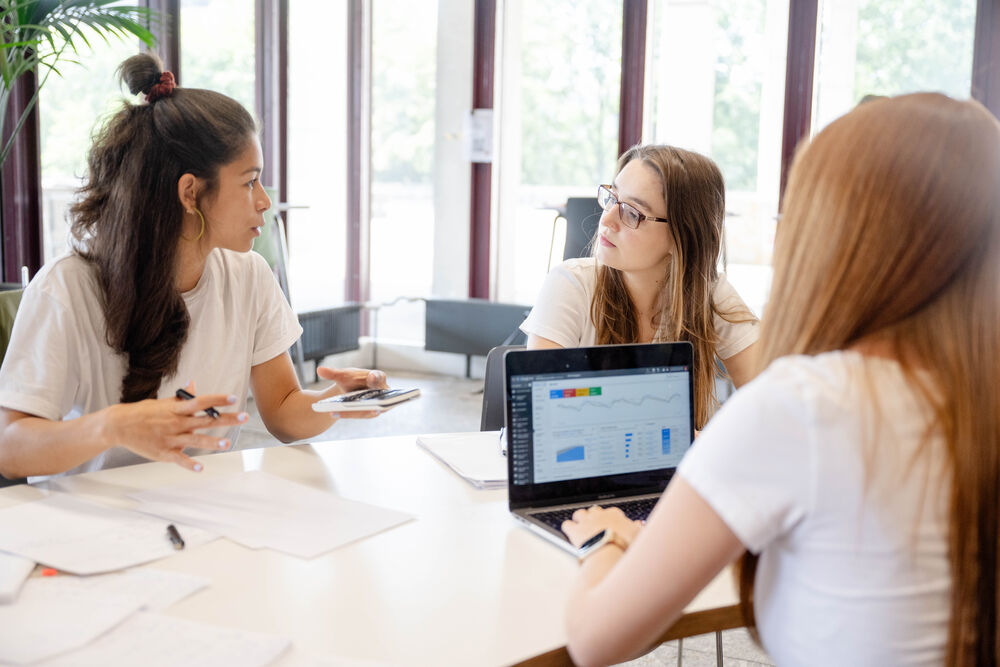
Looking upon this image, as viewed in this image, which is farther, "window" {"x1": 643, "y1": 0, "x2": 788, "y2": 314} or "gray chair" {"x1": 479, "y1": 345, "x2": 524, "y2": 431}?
"window" {"x1": 643, "y1": 0, "x2": 788, "y2": 314}

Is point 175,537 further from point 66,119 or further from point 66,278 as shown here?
point 66,119

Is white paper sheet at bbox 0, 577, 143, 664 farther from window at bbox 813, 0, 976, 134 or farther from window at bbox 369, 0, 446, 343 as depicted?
window at bbox 369, 0, 446, 343

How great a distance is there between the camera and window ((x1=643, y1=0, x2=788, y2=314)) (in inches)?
202

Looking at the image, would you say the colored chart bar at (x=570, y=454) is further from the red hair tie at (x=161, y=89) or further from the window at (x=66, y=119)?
the window at (x=66, y=119)

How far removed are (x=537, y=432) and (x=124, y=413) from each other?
606mm

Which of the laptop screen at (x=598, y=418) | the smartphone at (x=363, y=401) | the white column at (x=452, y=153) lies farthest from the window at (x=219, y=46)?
the laptop screen at (x=598, y=418)

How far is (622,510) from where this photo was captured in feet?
4.50

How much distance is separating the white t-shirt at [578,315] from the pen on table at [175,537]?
0.91 meters

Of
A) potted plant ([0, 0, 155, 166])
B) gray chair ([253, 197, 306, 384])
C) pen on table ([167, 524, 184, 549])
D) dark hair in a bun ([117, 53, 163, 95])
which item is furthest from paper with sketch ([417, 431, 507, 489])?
gray chair ([253, 197, 306, 384])

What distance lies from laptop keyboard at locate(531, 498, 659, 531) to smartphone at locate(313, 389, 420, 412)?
1.12 feet

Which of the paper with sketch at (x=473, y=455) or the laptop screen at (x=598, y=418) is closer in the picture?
the laptop screen at (x=598, y=418)

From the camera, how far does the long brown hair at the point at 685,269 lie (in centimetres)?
196

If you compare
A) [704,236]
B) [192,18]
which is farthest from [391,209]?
[704,236]

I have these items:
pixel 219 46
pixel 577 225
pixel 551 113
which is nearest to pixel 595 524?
pixel 577 225
